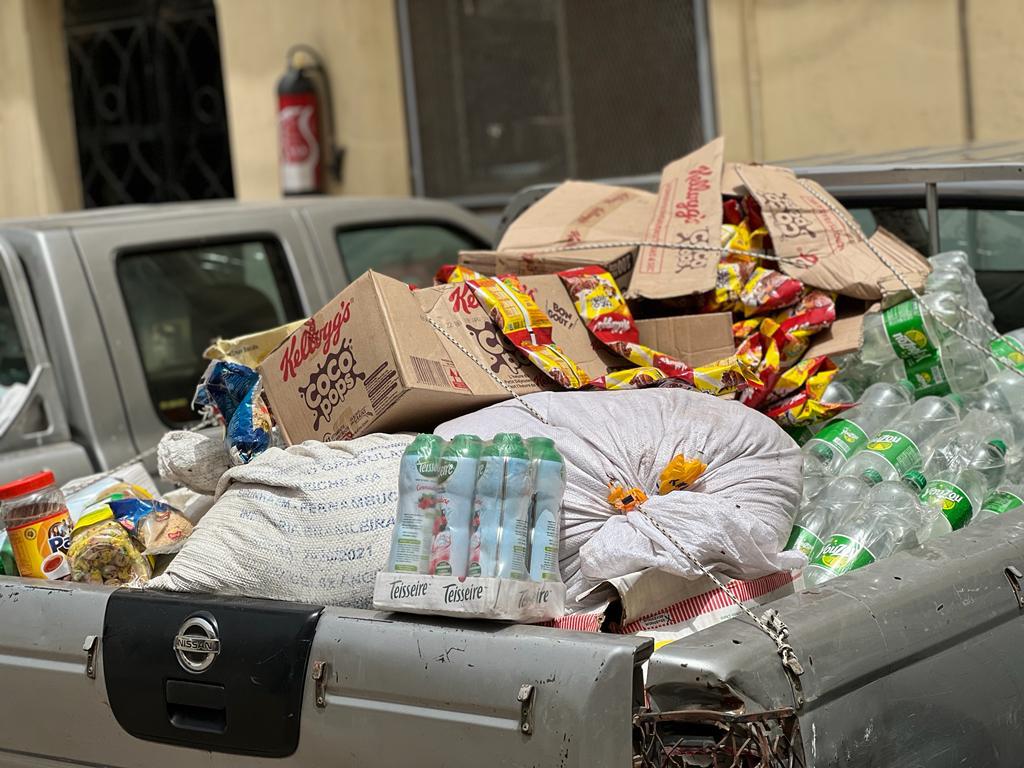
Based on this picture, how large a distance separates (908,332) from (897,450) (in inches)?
22.8

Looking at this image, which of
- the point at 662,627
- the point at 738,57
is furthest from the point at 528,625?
the point at 738,57

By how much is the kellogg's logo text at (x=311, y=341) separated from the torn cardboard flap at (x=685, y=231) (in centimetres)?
92

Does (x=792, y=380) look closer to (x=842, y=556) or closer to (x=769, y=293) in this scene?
(x=769, y=293)

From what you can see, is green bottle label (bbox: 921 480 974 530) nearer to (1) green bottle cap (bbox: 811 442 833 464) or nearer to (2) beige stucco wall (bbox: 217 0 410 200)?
(1) green bottle cap (bbox: 811 442 833 464)

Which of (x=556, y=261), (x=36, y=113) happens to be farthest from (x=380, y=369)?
(x=36, y=113)

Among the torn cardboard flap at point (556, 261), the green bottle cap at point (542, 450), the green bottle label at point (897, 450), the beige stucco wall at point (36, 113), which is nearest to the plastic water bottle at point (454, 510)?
the green bottle cap at point (542, 450)

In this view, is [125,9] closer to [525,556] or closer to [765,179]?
[765,179]

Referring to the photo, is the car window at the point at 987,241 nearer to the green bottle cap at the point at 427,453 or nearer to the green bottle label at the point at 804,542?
the green bottle label at the point at 804,542

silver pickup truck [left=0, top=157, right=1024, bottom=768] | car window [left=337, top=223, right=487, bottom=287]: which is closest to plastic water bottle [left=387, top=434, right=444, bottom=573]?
silver pickup truck [left=0, top=157, right=1024, bottom=768]

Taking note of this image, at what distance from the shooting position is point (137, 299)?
4.68 meters

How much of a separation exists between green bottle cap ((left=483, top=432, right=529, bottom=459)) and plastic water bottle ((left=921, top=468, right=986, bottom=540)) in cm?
108

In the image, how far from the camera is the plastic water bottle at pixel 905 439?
314 cm

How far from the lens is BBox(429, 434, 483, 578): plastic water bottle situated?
7.42 feet

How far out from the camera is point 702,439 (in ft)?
9.19
